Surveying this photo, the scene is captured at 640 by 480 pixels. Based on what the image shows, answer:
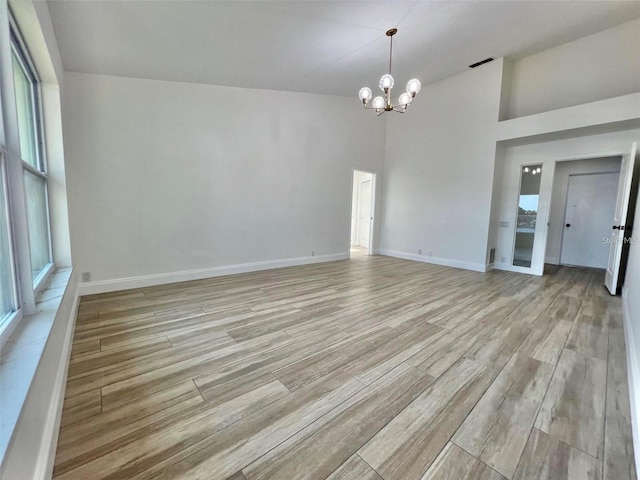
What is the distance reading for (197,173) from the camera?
14.0 feet

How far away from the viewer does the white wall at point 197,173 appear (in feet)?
11.7

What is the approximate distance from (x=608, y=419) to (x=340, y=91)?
564 cm

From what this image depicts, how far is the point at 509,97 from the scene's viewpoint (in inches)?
205

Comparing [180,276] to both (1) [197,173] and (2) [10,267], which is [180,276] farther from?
(2) [10,267]

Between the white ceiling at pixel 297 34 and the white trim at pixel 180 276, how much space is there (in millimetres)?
2734

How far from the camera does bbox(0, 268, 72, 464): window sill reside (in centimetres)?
85

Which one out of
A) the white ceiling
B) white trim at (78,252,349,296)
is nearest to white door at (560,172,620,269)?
the white ceiling

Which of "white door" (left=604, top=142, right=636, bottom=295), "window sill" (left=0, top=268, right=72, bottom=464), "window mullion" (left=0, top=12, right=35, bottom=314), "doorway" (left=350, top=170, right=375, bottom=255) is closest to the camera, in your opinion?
"window sill" (left=0, top=268, right=72, bottom=464)

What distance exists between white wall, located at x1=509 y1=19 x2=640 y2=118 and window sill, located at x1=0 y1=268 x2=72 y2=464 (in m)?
7.06

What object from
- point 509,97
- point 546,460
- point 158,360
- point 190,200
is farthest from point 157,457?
point 509,97

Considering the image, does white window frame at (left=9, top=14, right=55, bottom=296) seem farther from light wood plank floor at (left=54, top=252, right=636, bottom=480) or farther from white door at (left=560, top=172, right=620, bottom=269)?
white door at (left=560, top=172, right=620, bottom=269)

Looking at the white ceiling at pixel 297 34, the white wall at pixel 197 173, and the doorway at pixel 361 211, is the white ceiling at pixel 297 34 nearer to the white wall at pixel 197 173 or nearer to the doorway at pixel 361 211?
the white wall at pixel 197 173

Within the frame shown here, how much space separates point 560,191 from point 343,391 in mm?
7304

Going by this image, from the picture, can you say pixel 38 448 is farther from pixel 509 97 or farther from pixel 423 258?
pixel 509 97
